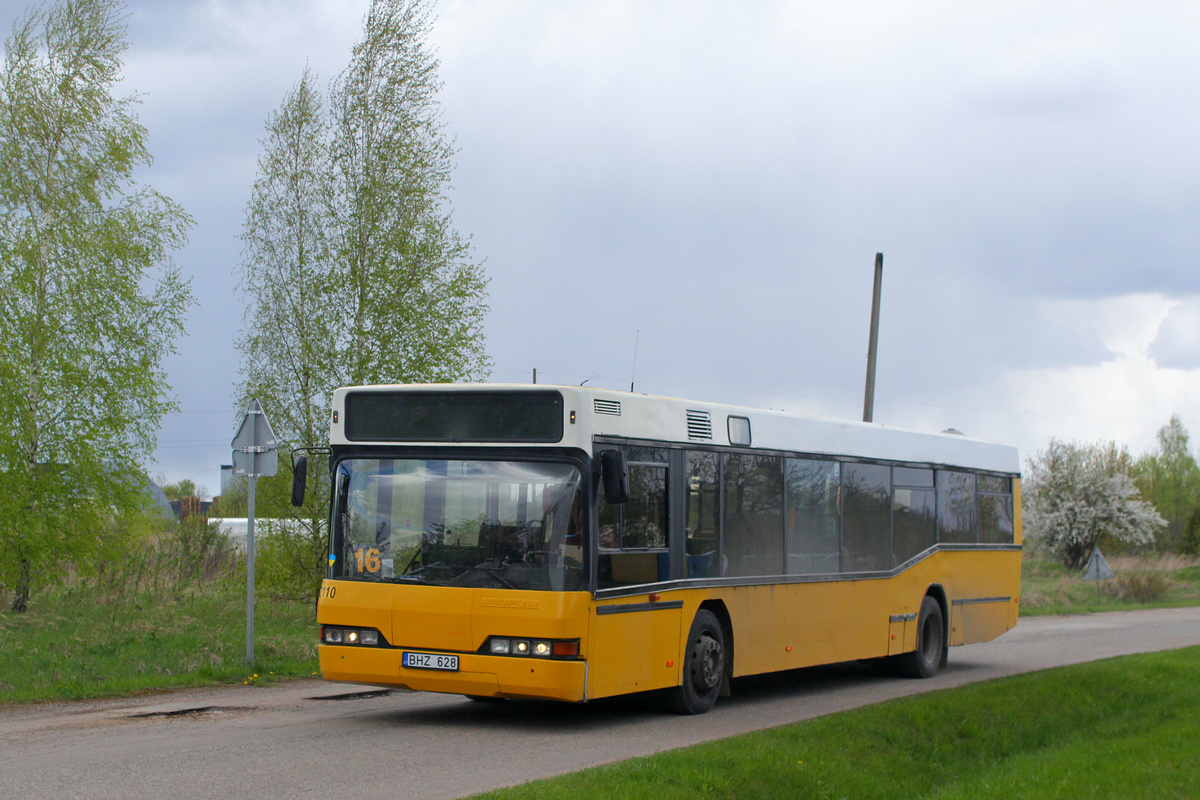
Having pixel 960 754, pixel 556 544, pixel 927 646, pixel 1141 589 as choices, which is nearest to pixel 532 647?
pixel 556 544

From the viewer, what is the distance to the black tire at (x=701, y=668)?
11469mm

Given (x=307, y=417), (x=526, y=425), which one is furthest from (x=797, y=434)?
(x=307, y=417)

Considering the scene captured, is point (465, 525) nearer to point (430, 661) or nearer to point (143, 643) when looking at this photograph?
point (430, 661)

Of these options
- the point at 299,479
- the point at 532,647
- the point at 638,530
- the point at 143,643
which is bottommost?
the point at 143,643

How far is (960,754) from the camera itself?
35.2 feet

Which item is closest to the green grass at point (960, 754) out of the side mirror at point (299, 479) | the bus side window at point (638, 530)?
the bus side window at point (638, 530)

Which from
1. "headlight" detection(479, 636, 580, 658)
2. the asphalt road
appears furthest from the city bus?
the asphalt road

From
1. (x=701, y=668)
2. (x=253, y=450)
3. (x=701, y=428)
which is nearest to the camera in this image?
(x=701, y=668)

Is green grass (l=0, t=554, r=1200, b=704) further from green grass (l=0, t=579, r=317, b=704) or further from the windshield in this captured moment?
the windshield

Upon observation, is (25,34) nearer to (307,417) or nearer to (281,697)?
(307,417)

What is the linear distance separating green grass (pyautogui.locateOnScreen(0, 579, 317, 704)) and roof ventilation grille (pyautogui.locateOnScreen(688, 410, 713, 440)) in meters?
6.09

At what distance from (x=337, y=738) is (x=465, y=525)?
6.35 ft

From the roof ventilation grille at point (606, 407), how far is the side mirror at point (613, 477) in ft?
1.55

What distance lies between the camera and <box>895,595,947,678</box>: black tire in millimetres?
16109
